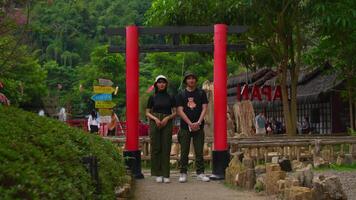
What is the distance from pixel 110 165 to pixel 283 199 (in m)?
1.96

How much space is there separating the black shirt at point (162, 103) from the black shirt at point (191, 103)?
133 mm

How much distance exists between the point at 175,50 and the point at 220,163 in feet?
7.34

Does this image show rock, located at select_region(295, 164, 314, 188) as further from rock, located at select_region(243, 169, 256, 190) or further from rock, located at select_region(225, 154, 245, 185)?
rock, located at select_region(225, 154, 245, 185)

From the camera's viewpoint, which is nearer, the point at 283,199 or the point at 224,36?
the point at 283,199

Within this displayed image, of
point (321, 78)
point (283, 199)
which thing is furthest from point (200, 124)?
point (321, 78)

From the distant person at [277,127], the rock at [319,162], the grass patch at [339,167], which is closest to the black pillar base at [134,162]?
the grass patch at [339,167]

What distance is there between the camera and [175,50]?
435 inches

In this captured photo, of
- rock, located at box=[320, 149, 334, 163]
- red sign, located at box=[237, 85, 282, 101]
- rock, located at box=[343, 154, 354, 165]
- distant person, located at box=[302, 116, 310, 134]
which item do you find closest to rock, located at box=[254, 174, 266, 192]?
rock, located at box=[320, 149, 334, 163]

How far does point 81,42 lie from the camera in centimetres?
7856

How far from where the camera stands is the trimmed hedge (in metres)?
3.33

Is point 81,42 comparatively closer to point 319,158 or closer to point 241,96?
point 241,96

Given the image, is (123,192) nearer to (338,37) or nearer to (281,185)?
(281,185)

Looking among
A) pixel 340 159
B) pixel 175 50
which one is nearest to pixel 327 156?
pixel 340 159

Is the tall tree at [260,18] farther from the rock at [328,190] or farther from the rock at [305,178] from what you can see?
the rock at [328,190]
